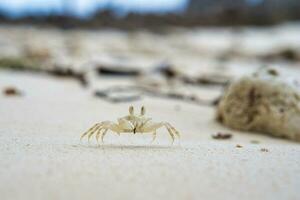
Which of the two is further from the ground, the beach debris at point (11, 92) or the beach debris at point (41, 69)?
the beach debris at point (41, 69)

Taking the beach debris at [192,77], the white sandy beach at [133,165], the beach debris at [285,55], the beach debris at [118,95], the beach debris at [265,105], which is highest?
the beach debris at [285,55]

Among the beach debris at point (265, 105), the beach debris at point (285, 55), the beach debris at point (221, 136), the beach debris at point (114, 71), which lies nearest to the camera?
the beach debris at point (221, 136)

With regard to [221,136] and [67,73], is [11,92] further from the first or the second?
[221,136]

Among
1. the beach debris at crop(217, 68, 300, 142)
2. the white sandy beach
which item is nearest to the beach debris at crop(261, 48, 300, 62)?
the beach debris at crop(217, 68, 300, 142)

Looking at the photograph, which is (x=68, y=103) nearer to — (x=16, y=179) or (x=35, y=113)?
(x=35, y=113)

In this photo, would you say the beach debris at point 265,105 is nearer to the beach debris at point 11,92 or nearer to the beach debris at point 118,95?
the beach debris at point 118,95

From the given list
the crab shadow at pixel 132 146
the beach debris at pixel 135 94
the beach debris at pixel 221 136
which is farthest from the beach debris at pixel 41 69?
the crab shadow at pixel 132 146

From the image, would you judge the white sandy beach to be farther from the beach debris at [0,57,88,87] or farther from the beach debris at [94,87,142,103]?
the beach debris at [0,57,88,87]

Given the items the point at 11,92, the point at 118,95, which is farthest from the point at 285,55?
the point at 11,92

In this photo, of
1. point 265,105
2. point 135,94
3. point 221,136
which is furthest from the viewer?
point 135,94

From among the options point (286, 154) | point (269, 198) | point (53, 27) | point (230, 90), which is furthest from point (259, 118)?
point (53, 27)
